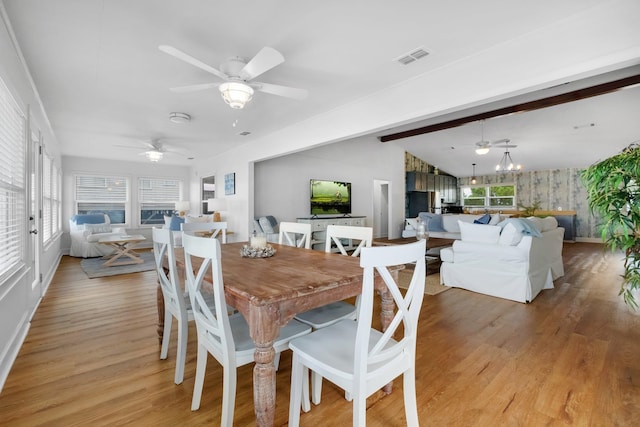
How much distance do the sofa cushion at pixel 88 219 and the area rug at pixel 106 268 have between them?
1294 mm

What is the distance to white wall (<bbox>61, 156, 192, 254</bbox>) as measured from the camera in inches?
273

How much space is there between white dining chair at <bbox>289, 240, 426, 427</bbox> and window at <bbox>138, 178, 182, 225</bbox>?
318 inches

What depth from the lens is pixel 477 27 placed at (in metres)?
2.19

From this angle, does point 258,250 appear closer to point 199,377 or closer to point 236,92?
point 199,377

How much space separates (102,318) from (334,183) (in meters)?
5.65

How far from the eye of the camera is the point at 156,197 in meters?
8.16

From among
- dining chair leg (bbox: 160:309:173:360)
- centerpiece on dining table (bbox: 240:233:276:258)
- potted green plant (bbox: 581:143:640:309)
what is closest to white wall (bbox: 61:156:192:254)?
dining chair leg (bbox: 160:309:173:360)

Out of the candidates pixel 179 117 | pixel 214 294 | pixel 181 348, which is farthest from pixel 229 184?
pixel 214 294

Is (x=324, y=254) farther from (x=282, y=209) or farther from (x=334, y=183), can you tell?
(x=334, y=183)

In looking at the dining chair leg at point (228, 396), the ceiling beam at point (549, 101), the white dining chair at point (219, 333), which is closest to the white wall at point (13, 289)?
the white dining chair at point (219, 333)

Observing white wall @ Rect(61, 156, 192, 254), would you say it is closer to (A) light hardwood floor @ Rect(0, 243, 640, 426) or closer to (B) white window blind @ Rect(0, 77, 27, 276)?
(A) light hardwood floor @ Rect(0, 243, 640, 426)

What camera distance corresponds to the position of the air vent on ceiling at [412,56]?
2.52m

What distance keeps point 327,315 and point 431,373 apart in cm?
84

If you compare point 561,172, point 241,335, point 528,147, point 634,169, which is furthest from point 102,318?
point 561,172
